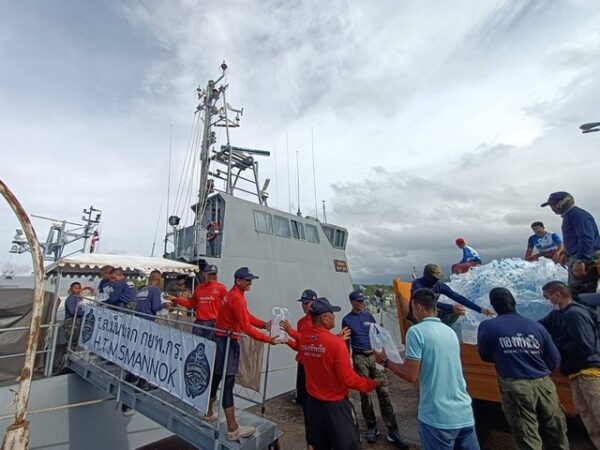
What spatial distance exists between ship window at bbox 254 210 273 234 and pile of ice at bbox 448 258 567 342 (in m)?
6.52

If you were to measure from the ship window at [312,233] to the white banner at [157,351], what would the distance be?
7013mm

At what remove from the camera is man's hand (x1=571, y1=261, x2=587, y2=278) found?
11.1 feet

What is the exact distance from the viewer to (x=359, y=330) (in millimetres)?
4578

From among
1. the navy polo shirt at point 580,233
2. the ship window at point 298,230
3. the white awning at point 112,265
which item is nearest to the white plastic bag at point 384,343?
the navy polo shirt at point 580,233

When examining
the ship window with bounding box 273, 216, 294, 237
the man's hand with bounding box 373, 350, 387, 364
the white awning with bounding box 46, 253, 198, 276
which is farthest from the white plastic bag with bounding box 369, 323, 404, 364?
the ship window with bounding box 273, 216, 294, 237

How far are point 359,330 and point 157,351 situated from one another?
8.82 ft

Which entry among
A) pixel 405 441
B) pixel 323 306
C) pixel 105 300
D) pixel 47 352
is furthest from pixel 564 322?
pixel 47 352

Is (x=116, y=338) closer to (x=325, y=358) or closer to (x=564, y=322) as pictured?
(x=325, y=358)

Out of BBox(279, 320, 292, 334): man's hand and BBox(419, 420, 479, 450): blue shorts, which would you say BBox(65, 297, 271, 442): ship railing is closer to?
BBox(279, 320, 292, 334): man's hand

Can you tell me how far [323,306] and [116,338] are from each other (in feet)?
12.8

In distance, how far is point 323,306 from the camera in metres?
2.81

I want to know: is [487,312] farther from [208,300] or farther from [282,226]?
[282,226]

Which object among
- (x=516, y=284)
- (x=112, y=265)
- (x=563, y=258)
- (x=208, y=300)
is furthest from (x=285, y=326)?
(x=112, y=265)

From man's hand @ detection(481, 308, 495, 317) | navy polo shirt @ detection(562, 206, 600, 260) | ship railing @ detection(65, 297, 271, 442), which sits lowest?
ship railing @ detection(65, 297, 271, 442)
